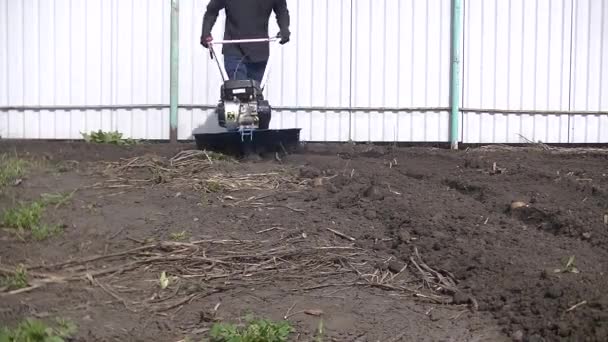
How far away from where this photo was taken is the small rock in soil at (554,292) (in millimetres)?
4098

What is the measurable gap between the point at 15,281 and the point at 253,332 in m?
1.48

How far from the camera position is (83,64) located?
9.44 metres

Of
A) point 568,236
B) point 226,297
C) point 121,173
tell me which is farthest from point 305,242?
point 121,173

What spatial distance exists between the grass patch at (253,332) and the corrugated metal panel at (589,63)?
251 inches

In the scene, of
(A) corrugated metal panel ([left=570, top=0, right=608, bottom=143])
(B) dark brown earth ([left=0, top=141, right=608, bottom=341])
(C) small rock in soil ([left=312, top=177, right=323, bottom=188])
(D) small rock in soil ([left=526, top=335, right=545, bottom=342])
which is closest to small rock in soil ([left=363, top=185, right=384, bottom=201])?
(B) dark brown earth ([left=0, top=141, right=608, bottom=341])

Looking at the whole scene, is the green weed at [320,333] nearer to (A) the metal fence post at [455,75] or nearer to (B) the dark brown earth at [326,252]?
(B) the dark brown earth at [326,252]

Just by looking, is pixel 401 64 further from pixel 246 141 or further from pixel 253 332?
pixel 253 332

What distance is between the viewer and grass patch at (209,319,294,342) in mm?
3934

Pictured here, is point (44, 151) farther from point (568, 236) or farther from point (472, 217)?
point (568, 236)

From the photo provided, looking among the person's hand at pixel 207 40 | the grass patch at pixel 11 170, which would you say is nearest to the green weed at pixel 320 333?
the grass patch at pixel 11 170

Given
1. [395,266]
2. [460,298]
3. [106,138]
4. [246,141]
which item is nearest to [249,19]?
[246,141]

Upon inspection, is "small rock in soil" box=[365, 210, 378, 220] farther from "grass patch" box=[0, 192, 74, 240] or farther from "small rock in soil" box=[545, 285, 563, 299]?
"grass patch" box=[0, 192, 74, 240]

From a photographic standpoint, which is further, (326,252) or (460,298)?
(326,252)

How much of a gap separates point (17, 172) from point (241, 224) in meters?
2.26
